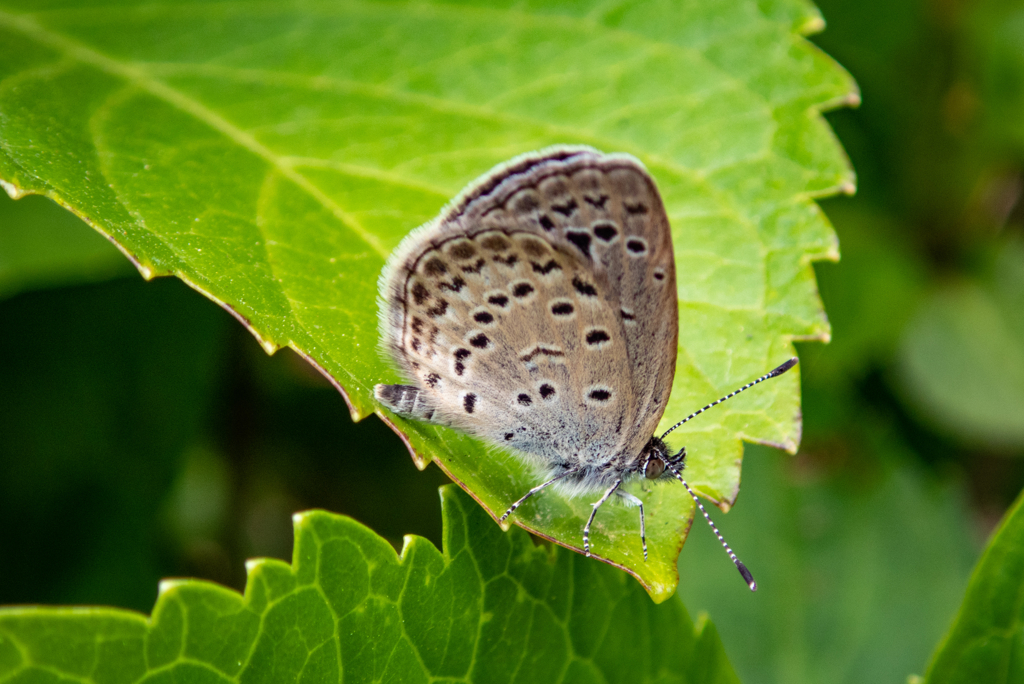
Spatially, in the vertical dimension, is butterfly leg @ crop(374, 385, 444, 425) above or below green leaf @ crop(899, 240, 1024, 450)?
above

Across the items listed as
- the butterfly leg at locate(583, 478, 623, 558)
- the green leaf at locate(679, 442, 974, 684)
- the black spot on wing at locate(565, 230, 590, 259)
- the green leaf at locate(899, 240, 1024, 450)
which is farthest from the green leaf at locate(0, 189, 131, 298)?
the green leaf at locate(899, 240, 1024, 450)

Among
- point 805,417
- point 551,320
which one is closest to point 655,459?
point 551,320

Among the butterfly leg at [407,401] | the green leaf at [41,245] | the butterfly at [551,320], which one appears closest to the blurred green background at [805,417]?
the green leaf at [41,245]

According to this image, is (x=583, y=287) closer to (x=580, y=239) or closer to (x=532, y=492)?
(x=580, y=239)

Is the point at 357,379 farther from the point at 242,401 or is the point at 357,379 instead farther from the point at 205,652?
the point at 242,401

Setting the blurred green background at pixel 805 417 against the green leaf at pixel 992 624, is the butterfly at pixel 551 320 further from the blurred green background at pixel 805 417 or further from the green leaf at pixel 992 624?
the blurred green background at pixel 805 417

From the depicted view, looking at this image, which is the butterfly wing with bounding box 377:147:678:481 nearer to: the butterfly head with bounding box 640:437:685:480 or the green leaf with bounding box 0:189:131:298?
the butterfly head with bounding box 640:437:685:480
